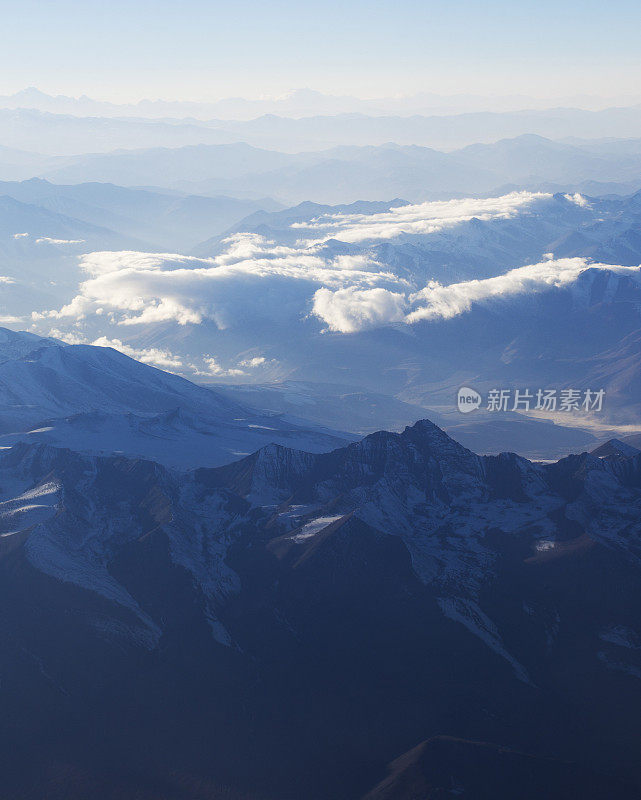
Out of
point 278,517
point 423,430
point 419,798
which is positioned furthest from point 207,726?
point 423,430

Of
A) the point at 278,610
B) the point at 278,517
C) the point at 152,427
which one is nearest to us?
the point at 278,610

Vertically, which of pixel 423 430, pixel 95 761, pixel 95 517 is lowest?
pixel 95 761

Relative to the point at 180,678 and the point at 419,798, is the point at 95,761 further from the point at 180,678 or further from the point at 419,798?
the point at 419,798

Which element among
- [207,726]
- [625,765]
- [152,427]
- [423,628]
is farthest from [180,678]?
[152,427]

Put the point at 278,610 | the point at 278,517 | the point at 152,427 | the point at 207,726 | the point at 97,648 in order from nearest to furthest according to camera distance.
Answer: the point at 207,726, the point at 97,648, the point at 278,610, the point at 278,517, the point at 152,427

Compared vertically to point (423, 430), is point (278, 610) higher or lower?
lower

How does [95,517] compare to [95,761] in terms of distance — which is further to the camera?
[95,517]
